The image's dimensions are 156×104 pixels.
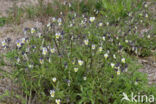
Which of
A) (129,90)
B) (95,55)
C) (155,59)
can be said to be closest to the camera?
(129,90)

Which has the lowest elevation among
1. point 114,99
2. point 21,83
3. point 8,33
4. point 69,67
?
point 114,99

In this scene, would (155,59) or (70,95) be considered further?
(155,59)

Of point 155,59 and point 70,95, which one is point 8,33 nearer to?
point 70,95

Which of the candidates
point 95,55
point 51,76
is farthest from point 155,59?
point 51,76

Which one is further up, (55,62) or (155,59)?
(55,62)

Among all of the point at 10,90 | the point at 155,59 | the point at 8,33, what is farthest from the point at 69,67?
the point at 8,33

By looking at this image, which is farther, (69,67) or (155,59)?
(155,59)

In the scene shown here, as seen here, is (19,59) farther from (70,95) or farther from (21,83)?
(70,95)

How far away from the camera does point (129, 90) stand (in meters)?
2.09

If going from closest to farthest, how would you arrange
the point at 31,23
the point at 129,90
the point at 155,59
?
Answer: the point at 129,90, the point at 155,59, the point at 31,23

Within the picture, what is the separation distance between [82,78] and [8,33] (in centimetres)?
231

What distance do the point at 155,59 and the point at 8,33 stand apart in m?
2.69

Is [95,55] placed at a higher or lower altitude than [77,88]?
higher

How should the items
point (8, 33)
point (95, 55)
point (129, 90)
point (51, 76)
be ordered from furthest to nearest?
point (8, 33) < point (95, 55) < point (51, 76) < point (129, 90)
